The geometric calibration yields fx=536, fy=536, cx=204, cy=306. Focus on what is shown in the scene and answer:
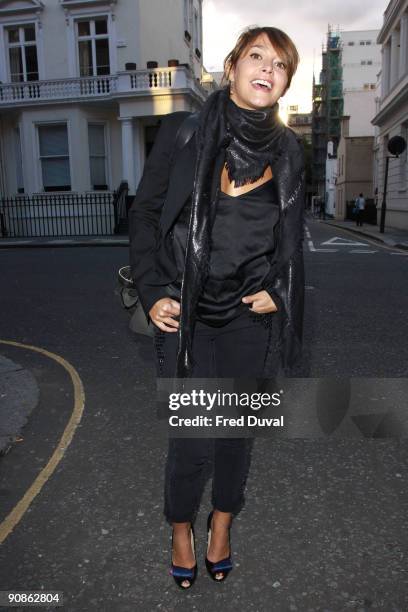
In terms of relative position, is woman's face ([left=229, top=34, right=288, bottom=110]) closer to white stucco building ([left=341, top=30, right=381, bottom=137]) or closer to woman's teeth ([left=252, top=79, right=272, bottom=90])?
woman's teeth ([left=252, top=79, right=272, bottom=90])

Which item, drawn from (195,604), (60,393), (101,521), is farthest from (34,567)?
(60,393)

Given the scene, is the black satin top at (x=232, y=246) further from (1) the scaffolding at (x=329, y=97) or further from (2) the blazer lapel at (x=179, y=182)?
(1) the scaffolding at (x=329, y=97)

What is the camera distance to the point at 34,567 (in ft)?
7.57

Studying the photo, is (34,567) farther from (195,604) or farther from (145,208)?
(145,208)

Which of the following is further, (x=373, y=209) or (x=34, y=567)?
(x=373, y=209)

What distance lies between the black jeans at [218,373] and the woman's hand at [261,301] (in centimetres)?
5

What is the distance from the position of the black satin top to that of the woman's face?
0.99ft

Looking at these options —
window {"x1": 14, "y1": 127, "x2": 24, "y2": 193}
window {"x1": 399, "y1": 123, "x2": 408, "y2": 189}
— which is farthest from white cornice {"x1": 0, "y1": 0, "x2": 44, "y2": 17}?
window {"x1": 399, "y1": 123, "x2": 408, "y2": 189}

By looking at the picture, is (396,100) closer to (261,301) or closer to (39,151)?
(39,151)

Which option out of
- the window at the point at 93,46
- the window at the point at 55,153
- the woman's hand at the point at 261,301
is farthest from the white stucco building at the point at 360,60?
the woman's hand at the point at 261,301

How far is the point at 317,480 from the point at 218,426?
1.11m

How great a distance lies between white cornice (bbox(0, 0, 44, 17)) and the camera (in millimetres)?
22109

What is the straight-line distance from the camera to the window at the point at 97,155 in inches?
913

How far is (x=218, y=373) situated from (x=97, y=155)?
74.4ft
